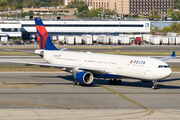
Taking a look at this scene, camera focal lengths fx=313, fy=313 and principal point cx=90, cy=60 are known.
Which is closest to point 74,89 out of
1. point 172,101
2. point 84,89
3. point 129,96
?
point 84,89

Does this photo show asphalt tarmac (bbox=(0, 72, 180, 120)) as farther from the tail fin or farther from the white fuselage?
the tail fin

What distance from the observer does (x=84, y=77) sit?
4703cm

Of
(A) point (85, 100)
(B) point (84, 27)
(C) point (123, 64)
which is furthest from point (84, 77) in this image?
(B) point (84, 27)

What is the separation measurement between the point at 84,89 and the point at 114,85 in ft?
19.6

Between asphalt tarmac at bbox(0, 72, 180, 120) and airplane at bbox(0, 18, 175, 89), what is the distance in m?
1.84

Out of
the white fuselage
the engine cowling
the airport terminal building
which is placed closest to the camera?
the white fuselage

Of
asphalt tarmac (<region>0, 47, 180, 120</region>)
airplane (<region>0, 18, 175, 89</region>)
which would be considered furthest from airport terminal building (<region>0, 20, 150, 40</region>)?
asphalt tarmac (<region>0, 47, 180, 120</region>)

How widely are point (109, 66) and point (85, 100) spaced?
1044cm

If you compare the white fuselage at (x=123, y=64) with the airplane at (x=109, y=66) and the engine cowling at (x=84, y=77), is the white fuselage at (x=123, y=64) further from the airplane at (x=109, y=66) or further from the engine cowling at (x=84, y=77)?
the engine cowling at (x=84, y=77)

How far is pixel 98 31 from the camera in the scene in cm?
17938

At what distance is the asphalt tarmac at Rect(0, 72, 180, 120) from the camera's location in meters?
31.6

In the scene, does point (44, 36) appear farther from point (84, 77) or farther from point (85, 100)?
point (85, 100)

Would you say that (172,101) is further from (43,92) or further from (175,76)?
(175,76)
